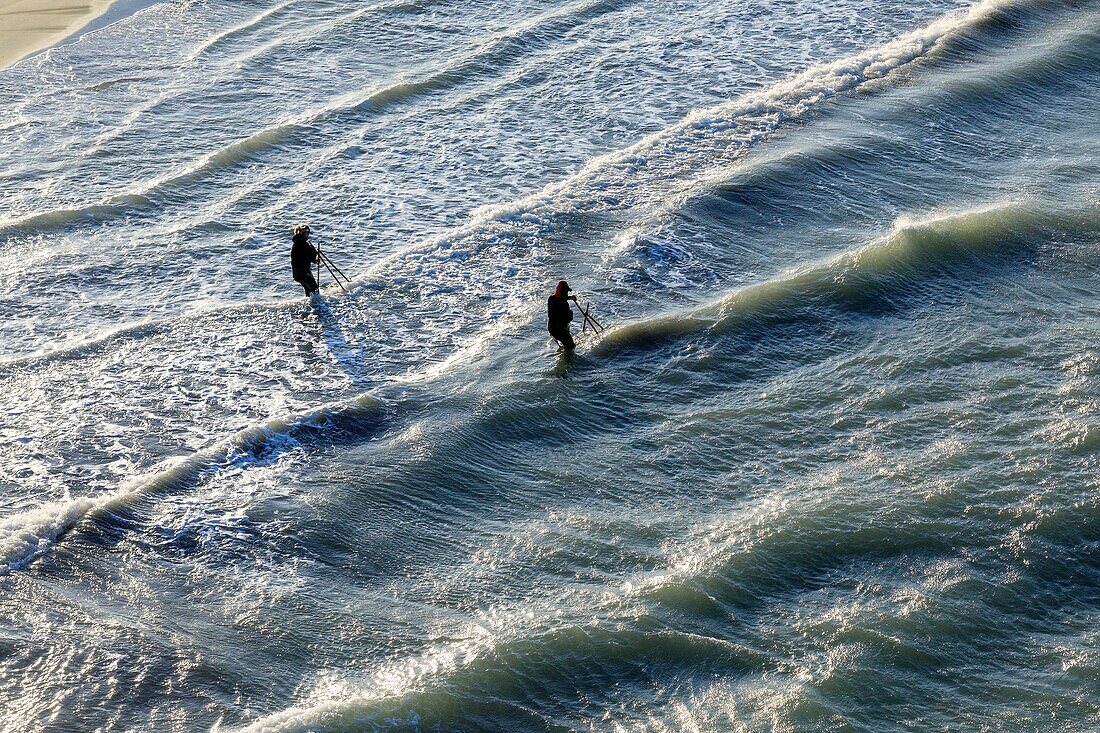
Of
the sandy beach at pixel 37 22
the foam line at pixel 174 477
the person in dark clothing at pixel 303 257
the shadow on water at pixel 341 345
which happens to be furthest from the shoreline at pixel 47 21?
the foam line at pixel 174 477

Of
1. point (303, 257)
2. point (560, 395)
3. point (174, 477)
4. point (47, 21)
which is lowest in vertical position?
point (560, 395)

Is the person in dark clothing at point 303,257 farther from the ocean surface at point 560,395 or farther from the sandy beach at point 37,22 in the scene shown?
the sandy beach at point 37,22

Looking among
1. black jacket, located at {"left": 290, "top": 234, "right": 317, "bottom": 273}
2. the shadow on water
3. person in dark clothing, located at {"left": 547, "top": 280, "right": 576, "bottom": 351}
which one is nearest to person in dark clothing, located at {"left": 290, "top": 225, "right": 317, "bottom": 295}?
black jacket, located at {"left": 290, "top": 234, "right": 317, "bottom": 273}

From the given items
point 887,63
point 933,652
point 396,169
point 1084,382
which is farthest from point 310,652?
point 887,63

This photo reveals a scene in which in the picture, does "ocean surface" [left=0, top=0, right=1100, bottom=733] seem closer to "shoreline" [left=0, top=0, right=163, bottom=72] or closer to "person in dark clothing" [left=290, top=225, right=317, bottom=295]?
"person in dark clothing" [left=290, top=225, right=317, bottom=295]

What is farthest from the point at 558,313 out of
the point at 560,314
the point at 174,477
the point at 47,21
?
the point at 47,21

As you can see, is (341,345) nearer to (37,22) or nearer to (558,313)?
(558,313)
